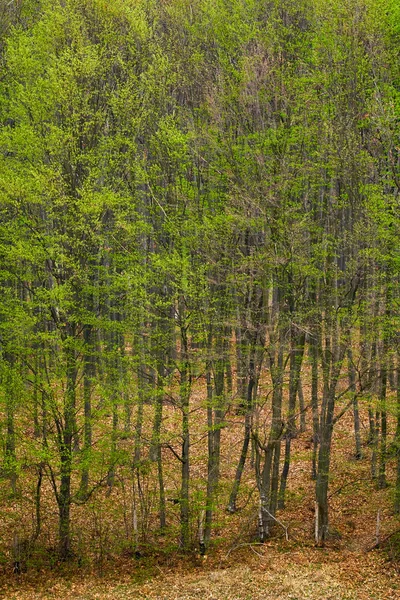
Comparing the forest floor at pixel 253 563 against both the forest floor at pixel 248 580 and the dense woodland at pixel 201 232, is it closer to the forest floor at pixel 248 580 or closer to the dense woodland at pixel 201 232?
the forest floor at pixel 248 580

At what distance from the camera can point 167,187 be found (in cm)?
1739

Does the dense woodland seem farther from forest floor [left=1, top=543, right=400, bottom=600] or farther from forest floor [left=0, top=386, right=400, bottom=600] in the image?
forest floor [left=1, top=543, right=400, bottom=600]

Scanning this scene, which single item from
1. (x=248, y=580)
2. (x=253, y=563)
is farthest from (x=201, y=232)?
(x=248, y=580)

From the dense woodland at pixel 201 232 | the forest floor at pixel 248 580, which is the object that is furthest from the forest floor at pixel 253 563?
the dense woodland at pixel 201 232

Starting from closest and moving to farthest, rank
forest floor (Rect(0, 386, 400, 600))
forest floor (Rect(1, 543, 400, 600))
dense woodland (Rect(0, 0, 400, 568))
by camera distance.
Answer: forest floor (Rect(1, 543, 400, 600)) → forest floor (Rect(0, 386, 400, 600)) → dense woodland (Rect(0, 0, 400, 568))

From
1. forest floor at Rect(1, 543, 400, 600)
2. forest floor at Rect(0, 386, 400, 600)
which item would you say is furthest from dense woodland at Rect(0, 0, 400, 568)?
forest floor at Rect(1, 543, 400, 600)

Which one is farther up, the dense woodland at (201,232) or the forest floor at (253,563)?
the dense woodland at (201,232)

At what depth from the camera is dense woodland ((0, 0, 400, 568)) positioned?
1497cm

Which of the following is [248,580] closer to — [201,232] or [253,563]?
[253,563]

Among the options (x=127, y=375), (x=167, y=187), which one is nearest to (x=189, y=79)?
(x=167, y=187)

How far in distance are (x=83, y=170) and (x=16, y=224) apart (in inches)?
103

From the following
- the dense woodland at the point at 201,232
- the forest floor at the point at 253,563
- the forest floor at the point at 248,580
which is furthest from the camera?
the dense woodland at the point at 201,232

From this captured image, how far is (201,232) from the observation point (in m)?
16.6

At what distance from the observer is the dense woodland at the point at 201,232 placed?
14969mm
